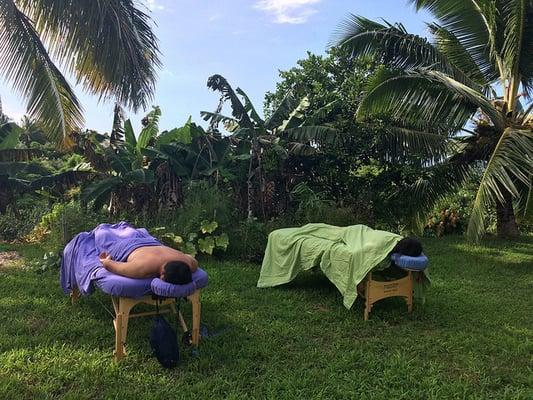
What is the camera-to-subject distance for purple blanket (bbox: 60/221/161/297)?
177 inches

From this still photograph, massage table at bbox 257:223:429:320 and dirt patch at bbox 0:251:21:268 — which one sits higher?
massage table at bbox 257:223:429:320

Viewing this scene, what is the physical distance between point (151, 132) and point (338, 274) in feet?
22.4

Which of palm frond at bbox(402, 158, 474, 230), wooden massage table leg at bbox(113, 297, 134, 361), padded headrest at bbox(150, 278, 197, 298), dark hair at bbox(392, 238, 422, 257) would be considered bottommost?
wooden massage table leg at bbox(113, 297, 134, 361)

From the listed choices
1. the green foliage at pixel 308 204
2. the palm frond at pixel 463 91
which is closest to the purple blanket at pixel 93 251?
the green foliage at pixel 308 204

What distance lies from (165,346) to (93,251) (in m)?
1.79

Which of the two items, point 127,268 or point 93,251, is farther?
point 93,251

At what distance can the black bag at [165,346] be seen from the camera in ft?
12.3

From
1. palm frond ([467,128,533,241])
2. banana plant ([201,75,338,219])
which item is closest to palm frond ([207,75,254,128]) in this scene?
banana plant ([201,75,338,219])

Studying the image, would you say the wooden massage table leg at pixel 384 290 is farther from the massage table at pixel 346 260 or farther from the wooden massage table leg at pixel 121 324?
the wooden massage table leg at pixel 121 324

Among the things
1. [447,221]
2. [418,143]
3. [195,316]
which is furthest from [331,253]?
[447,221]

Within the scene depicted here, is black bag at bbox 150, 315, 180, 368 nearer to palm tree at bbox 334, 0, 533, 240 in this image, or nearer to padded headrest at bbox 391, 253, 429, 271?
padded headrest at bbox 391, 253, 429, 271

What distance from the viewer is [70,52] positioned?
8.12m

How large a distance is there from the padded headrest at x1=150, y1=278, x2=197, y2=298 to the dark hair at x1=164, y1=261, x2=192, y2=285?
0.11 feet

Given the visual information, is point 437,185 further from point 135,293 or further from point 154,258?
point 135,293
